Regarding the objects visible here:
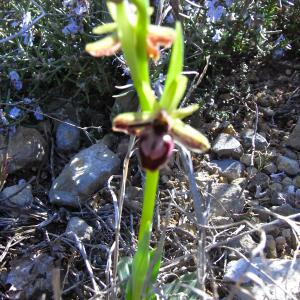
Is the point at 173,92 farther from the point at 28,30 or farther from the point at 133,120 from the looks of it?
the point at 28,30

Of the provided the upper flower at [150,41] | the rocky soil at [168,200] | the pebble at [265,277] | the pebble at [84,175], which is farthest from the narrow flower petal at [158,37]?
the pebble at [84,175]

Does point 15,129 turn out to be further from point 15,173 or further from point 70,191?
point 70,191

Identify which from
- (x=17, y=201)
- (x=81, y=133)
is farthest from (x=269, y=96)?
(x=17, y=201)

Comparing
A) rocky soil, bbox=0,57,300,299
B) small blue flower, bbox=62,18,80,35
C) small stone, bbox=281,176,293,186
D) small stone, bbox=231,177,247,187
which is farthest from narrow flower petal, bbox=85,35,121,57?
small blue flower, bbox=62,18,80,35

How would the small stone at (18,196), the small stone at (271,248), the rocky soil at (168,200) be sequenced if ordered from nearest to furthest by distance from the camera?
the rocky soil at (168,200)
the small stone at (271,248)
the small stone at (18,196)

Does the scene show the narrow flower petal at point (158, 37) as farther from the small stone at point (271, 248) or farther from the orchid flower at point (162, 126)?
the small stone at point (271, 248)
